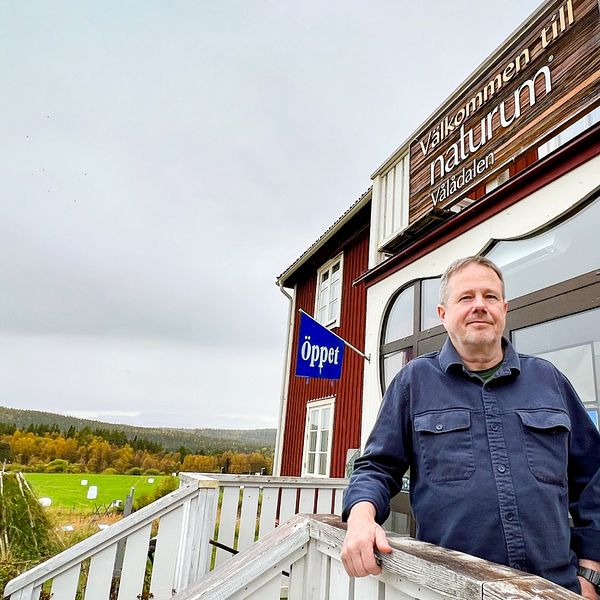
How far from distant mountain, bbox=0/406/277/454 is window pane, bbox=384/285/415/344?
21.3 feet

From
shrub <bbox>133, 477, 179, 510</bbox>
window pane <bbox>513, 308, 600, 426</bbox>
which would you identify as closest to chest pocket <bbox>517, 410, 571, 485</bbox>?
window pane <bbox>513, 308, 600, 426</bbox>

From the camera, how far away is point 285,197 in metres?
15.8

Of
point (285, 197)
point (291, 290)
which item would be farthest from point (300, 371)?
point (285, 197)

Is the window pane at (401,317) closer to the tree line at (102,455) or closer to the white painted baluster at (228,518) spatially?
the white painted baluster at (228,518)

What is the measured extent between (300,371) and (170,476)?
4.48 metres

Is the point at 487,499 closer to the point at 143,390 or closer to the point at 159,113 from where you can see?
the point at 159,113

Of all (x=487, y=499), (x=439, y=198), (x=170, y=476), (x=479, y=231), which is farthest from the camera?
(x=170, y=476)

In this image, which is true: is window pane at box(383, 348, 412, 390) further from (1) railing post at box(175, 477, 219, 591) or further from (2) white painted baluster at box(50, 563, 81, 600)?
(2) white painted baluster at box(50, 563, 81, 600)

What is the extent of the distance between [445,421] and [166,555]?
2.82 meters

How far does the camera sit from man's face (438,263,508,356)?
1.21 m

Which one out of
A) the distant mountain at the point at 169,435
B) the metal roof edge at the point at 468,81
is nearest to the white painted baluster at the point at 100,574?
the metal roof edge at the point at 468,81

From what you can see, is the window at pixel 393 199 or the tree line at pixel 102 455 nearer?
the window at pixel 393 199

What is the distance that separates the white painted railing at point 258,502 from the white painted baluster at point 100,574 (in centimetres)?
71

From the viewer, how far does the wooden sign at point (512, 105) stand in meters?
2.64
